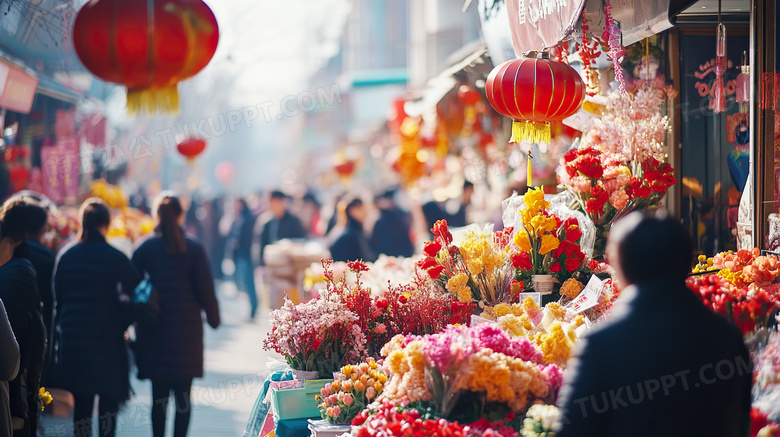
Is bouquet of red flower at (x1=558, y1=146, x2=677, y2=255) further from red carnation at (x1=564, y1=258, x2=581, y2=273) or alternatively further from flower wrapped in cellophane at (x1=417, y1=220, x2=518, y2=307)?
flower wrapped in cellophane at (x1=417, y1=220, x2=518, y2=307)

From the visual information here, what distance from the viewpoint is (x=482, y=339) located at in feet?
11.2

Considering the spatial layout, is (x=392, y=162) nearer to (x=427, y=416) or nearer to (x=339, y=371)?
(x=339, y=371)

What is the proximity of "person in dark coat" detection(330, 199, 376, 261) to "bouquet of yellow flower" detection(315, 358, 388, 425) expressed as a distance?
557 centimetres

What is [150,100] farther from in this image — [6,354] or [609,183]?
[609,183]

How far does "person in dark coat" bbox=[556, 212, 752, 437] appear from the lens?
2.44m

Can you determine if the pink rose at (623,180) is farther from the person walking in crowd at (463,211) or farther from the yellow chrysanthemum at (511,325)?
the person walking in crowd at (463,211)

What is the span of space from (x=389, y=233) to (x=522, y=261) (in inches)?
251

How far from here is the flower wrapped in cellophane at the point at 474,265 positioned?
4719 mm

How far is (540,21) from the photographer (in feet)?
18.0

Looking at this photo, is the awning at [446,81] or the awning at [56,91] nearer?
the awning at [446,81]

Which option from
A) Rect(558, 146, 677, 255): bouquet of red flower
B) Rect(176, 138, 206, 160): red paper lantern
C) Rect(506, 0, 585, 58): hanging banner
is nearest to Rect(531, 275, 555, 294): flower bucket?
Rect(558, 146, 677, 255): bouquet of red flower

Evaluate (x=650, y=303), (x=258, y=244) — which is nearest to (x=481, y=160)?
(x=258, y=244)

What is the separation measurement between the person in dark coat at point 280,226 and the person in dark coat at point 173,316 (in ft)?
21.6

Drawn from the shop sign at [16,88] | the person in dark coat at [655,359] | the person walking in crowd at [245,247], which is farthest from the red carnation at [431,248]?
the person walking in crowd at [245,247]
